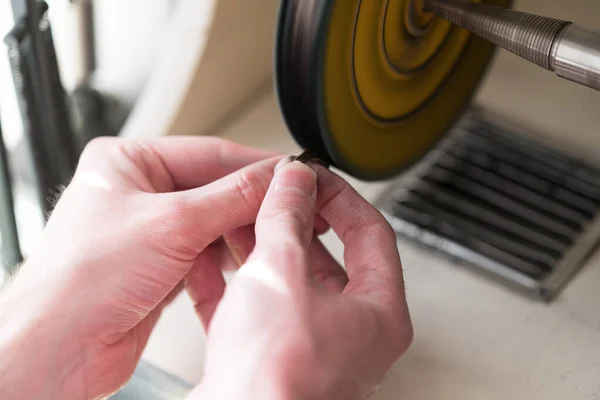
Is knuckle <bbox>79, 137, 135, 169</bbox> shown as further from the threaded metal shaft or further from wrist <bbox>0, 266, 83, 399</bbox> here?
the threaded metal shaft

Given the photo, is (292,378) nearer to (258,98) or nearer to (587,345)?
(587,345)

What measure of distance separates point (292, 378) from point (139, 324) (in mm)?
226

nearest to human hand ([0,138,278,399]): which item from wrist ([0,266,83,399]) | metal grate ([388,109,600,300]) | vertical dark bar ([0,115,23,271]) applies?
wrist ([0,266,83,399])

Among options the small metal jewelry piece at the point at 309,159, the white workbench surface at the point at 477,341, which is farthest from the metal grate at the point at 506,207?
the small metal jewelry piece at the point at 309,159

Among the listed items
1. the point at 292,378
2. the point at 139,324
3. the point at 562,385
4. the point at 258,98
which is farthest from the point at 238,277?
the point at 258,98

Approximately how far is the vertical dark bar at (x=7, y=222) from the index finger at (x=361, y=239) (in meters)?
0.28

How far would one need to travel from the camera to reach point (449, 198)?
818 mm

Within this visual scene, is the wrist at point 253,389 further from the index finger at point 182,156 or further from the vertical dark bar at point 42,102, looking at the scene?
the vertical dark bar at point 42,102

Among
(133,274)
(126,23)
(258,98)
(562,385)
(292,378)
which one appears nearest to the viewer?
(292,378)

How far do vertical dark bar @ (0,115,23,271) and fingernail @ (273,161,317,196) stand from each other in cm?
28

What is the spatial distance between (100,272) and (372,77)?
28 centimetres

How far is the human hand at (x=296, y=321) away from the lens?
0.43 meters

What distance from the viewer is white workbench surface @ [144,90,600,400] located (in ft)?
2.22

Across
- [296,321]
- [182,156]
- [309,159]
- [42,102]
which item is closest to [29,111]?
[42,102]
